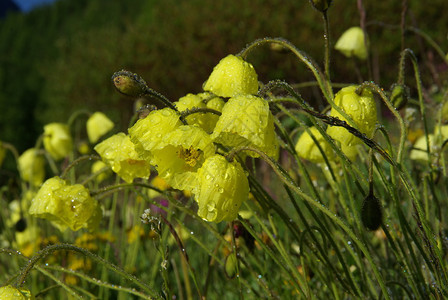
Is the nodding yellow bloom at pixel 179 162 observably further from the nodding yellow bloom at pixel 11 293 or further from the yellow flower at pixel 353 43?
the yellow flower at pixel 353 43

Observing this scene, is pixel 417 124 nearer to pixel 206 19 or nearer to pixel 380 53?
pixel 380 53

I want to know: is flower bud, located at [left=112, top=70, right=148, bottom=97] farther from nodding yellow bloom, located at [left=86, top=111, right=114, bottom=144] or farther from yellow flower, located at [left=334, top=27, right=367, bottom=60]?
yellow flower, located at [left=334, top=27, right=367, bottom=60]

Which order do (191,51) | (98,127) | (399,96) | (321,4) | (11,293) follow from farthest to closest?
1. (191,51)
2. (98,127)
3. (399,96)
4. (321,4)
5. (11,293)

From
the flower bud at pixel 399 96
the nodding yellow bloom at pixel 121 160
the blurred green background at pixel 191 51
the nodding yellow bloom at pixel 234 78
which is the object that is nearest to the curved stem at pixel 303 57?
the nodding yellow bloom at pixel 234 78

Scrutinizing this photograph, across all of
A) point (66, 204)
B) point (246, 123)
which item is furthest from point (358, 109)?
point (66, 204)

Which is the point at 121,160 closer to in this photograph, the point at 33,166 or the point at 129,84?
the point at 129,84

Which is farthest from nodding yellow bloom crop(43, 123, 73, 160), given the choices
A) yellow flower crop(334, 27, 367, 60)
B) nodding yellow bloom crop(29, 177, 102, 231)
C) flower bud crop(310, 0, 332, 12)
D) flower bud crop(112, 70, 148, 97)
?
flower bud crop(310, 0, 332, 12)

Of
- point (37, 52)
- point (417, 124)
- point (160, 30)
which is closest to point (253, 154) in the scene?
point (417, 124)
